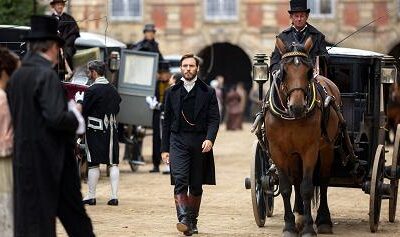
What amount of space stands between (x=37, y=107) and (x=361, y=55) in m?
6.01

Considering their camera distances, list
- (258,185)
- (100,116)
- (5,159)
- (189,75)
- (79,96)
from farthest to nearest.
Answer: (79,96) < (100,116) < (258,185) < (189,75) < (5,159)

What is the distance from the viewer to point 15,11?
21797mm

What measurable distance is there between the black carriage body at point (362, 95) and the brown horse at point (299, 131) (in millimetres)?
1238

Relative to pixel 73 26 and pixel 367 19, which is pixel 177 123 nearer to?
pixel 73 26

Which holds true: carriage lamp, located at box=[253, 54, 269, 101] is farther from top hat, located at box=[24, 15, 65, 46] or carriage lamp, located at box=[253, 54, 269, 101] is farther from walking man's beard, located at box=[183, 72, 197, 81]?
top hat, located at box=[24, 15, 65, 46]

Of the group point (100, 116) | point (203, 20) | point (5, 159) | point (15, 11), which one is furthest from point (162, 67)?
point (203, 20)

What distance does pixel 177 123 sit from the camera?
12656mm

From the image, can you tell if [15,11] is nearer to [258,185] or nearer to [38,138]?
[258,185]

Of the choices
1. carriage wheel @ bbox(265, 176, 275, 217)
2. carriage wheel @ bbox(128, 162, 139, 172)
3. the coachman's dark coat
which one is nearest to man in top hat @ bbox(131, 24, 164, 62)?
carriage wheel @ bbox(128, 162, 139, 172)

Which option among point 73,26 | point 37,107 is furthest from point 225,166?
point 37,107

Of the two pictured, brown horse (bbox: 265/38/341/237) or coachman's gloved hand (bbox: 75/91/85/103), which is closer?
brown horse (bbox: 265/38/341/237)

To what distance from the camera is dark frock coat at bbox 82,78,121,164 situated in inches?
600

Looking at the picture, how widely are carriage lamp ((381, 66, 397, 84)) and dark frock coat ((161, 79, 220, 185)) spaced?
6.99 ft

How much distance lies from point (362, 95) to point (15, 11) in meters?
9.69
